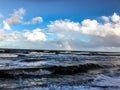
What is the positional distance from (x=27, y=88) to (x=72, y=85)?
130 inches

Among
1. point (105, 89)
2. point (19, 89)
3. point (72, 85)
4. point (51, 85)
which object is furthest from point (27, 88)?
point (105, 89)

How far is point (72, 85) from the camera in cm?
1839

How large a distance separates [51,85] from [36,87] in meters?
1.35

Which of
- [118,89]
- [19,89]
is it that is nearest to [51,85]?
[19,89]

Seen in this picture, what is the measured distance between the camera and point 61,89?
1678 centimetres

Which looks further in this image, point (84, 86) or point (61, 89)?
point (84, 86)

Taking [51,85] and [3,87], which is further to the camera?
[51,85]

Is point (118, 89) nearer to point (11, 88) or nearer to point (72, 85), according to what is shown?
point (72, 85)

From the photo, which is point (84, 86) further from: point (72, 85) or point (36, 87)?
point (36, 87)

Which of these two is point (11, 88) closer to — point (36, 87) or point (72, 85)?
point (36, 87)

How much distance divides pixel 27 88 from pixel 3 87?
1.52m

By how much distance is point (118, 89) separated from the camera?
16.6 m

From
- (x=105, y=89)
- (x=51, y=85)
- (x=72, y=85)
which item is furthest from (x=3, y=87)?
(x=105, y=89)

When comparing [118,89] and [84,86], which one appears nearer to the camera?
[118,89]
